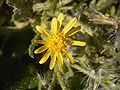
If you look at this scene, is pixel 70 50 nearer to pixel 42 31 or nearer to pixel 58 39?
pixel 58 39

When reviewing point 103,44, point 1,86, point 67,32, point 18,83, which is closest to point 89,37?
point 103,44

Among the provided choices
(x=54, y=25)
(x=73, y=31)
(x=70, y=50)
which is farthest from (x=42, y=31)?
(x=70, y=50)

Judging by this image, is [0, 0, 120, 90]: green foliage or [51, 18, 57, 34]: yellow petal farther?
[0, 0, 120, 90]: green foliage

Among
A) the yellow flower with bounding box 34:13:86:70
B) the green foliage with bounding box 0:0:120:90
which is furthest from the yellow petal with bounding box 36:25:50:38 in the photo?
the green foliage with bounding box 0:0:120:90

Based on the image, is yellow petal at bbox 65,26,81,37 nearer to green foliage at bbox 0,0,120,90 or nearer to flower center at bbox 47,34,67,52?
flower center at bbox 47,34,67,52

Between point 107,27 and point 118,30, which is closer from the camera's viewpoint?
point 118,30

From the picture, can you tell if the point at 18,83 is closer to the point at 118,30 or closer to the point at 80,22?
the point at 80,22
